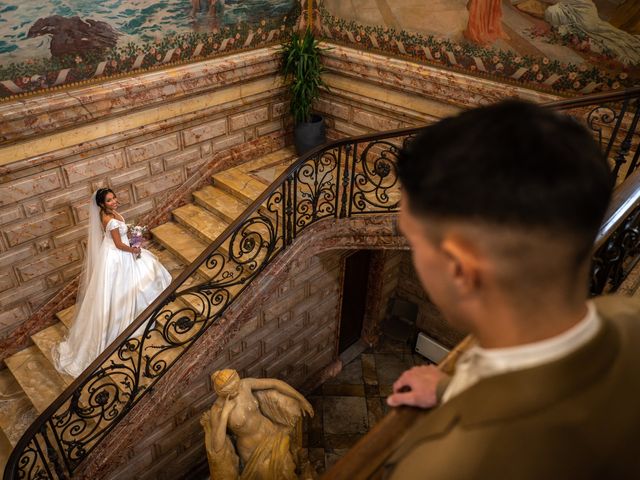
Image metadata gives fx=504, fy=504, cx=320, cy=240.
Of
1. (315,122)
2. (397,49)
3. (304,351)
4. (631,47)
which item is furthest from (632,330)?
(304,351)

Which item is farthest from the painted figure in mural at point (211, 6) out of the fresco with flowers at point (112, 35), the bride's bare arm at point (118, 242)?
the bride's bare arm at point (118, 242)

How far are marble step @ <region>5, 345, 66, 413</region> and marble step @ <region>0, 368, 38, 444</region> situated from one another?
18cm

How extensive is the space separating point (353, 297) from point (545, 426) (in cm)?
843

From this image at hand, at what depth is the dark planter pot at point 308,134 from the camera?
7516 millimetres

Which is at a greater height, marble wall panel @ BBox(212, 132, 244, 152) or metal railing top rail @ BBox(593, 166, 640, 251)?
metal railing top rail @ BBox(593, 166, 640, 251)

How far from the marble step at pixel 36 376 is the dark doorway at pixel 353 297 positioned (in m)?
4.46

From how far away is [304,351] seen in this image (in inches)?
325

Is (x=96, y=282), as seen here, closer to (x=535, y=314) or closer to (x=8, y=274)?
(x=8, y=274)

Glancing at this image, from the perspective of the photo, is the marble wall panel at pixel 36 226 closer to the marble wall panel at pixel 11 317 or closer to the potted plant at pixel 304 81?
the marble wall panel at pixel 11 317

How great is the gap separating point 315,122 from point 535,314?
7054 mm

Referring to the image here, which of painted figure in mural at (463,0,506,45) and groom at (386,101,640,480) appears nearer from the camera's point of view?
groom at (386,101,640,480)

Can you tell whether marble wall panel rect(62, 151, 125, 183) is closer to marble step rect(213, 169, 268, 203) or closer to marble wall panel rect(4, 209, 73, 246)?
marble wall panel rect(4, 209, 73, 246)

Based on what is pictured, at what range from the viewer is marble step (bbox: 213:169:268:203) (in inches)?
270

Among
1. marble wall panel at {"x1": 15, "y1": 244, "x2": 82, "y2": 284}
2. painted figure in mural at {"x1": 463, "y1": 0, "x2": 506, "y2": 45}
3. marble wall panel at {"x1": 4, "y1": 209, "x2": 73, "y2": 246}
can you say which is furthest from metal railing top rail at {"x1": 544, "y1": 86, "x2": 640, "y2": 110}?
marble wall panel at {"x1": 15, "y1": 244, "x2": 82, "y2": 284}
